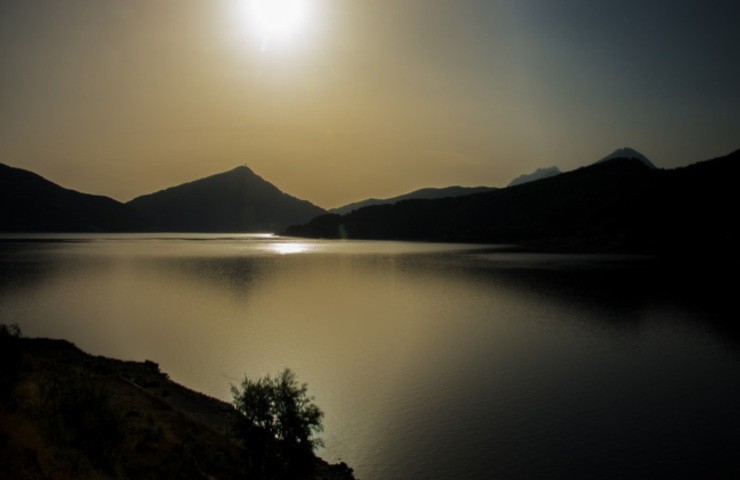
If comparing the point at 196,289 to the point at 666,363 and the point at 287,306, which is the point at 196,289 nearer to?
the point at 287,306

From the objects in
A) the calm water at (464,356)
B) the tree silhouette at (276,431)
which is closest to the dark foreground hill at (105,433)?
the tree silhouette at (276,431)

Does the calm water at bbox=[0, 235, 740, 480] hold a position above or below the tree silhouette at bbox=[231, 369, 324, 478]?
below

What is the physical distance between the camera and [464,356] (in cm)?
4000

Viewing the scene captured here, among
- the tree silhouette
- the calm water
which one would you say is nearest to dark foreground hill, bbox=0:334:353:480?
the tree silhouette

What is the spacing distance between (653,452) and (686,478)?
7.85 ft

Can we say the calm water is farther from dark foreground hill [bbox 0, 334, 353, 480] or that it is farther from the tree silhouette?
dark foreground hill [bbox 0, 334, 353, 480]

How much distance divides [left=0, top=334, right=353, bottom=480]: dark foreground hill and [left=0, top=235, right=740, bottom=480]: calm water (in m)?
5.06

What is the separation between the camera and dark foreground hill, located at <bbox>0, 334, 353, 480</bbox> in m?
14.6

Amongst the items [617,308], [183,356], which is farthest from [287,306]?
[617,308]

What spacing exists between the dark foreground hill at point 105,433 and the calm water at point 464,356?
16.6 ft

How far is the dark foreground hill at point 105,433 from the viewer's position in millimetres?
14570

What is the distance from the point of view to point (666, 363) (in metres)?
37.2

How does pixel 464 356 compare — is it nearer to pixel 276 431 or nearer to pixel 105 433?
pixel 276 431

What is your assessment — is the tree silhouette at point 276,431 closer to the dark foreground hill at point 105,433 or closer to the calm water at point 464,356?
the dark foreground hill at point 105,433
